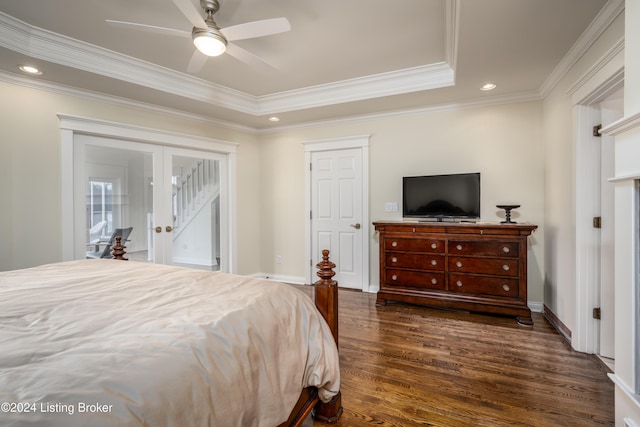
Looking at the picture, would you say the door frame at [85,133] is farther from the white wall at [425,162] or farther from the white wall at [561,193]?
the white wall at [561,193]

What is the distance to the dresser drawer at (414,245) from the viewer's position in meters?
3.39

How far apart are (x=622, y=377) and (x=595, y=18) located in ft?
7.46

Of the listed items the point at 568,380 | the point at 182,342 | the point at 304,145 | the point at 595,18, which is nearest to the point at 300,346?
the point at 182,342

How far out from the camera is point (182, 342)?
3.16ft

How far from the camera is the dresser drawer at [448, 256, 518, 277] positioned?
3098mm

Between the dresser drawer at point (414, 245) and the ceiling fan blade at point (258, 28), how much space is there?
2.48 meters

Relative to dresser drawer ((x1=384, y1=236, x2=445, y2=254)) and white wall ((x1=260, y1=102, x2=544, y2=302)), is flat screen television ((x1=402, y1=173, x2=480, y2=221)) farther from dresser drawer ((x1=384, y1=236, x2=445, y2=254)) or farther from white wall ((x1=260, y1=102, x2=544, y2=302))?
dresser drawer ((x1=384, y1=236, x2=445, y2=254))

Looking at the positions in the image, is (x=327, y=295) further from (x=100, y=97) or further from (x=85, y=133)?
(x=100, y=97)

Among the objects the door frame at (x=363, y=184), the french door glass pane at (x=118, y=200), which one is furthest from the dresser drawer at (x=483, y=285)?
the french door glass pane at (x=118, y=200)

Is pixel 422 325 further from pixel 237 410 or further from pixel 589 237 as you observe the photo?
pixel 237 410

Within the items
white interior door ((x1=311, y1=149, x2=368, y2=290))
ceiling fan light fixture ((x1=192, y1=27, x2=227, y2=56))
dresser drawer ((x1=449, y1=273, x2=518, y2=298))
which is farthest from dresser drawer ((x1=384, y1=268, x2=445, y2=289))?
ceiling fan light fixture ((x1=192, y1=27, x2=227, y2=56))

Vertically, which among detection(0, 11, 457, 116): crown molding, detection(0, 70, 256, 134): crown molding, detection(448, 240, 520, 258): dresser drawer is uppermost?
detection(0, 11, 457, 116): crown molding

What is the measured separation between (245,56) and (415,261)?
8.89 ft

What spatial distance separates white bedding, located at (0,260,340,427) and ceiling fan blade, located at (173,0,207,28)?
1.60 metres
